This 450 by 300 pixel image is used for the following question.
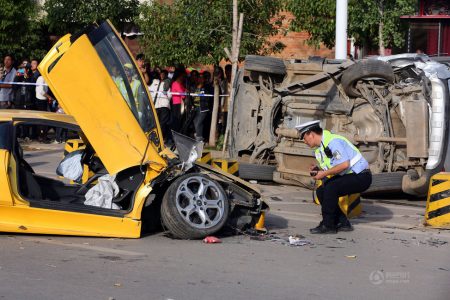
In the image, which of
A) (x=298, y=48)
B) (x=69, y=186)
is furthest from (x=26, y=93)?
(x=69, y=186)

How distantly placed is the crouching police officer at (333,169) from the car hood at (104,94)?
171 cm

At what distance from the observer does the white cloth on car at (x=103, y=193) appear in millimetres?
8719

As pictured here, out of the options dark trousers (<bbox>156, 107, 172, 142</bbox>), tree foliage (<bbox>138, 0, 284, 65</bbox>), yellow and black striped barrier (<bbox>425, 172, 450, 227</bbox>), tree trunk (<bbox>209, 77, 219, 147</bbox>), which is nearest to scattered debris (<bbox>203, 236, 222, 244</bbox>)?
yellow and black striped barrier (<bbox>425, 172, 450, 227</bbox>)

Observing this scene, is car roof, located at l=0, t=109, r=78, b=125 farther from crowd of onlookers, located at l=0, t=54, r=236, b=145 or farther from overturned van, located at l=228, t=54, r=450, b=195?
crowd of onlookers, located at l=0, t=54, r=236, b=145

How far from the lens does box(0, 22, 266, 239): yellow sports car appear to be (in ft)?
27.4

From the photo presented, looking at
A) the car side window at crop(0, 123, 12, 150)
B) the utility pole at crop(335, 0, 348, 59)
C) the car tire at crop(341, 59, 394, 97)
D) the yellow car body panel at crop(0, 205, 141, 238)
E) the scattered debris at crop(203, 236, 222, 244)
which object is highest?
the utility pole at crop(335, 0, 348, 59)

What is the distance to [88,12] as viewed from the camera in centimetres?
2381

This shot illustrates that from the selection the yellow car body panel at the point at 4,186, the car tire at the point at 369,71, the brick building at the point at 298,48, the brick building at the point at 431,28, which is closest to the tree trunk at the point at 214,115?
the brick building at the point at 298,48

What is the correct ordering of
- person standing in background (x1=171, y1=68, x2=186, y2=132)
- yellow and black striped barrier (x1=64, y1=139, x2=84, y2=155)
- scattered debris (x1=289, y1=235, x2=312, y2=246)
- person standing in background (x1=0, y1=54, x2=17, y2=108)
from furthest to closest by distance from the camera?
1. person standing in background (x1=0, y1=54, x2=17, y2=108)
2. person standing in background (x1=171, y1=68, x2=186, y2=132)
3. yellow and black striped barrier (x1=64, y1=139, x2=84, y2=155)
4. scattered debris (x1=289, y1=235, x2=312, y2=246)

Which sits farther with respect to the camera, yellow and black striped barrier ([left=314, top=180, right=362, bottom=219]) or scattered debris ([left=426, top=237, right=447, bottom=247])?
yellow and black striped barrier ([left=314, top=180, right=362, bottom=219])

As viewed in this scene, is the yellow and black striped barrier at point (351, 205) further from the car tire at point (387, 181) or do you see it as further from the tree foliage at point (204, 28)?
the tree foliage at point (204, 28)

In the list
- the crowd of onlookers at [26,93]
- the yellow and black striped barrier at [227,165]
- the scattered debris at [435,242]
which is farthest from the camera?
the crowd of onlookers at [26,93]

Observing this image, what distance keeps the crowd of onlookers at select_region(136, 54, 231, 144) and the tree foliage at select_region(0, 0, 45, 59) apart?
20.7 feet

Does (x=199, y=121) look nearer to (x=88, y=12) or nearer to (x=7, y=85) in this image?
(x=7, y=85)
